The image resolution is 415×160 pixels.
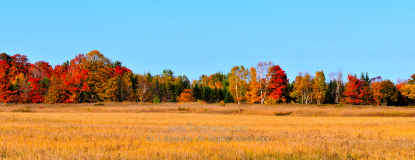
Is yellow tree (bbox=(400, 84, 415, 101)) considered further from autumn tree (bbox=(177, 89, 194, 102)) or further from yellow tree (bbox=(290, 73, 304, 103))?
autumn tree (bbox=(177, 89, 194, 102))

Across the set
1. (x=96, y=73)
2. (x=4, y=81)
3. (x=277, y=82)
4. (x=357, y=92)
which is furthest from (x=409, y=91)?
(x=4, y=81)

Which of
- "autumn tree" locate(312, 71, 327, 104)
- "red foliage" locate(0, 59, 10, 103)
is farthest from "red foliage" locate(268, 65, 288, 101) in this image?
"red foliage" locate(0, 59, 10, 103)

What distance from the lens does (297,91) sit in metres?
95.5

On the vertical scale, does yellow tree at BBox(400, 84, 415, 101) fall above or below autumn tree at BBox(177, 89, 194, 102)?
above

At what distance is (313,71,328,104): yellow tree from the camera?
96938mm

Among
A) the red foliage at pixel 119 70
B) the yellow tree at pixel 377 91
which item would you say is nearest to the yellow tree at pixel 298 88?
the yellow tree at pixel 377 91

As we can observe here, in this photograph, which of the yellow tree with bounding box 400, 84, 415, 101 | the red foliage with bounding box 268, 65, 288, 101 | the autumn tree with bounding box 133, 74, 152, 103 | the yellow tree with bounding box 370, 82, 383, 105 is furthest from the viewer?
the yellow tree with bounding box 370, 82, 383, 105

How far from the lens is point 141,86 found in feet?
306

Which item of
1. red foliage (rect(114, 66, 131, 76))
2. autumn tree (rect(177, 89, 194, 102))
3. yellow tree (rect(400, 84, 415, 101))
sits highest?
red foliage (rect(114, 66, 131, 76))

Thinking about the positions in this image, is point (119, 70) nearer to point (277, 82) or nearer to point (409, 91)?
point (277, 82)

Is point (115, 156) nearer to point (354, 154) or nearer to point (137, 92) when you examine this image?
point (354, 154)

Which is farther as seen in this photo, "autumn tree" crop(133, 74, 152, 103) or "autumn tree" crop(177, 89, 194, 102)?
"autumn tree" crop(177, 89, 194, 102)

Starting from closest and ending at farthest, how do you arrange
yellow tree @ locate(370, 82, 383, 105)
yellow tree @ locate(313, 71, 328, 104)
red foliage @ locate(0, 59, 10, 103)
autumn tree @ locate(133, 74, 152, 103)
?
1. red foliage @ locate(0, 59, 10, 103)
2. autumn tree @ locate(133, 74, 152, 103)
3. yellow tree @ locate(370, 82, 383, 105)
4. yellow tree @ locate(313, 71, 328, 104)

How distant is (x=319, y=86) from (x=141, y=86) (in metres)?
42.2
